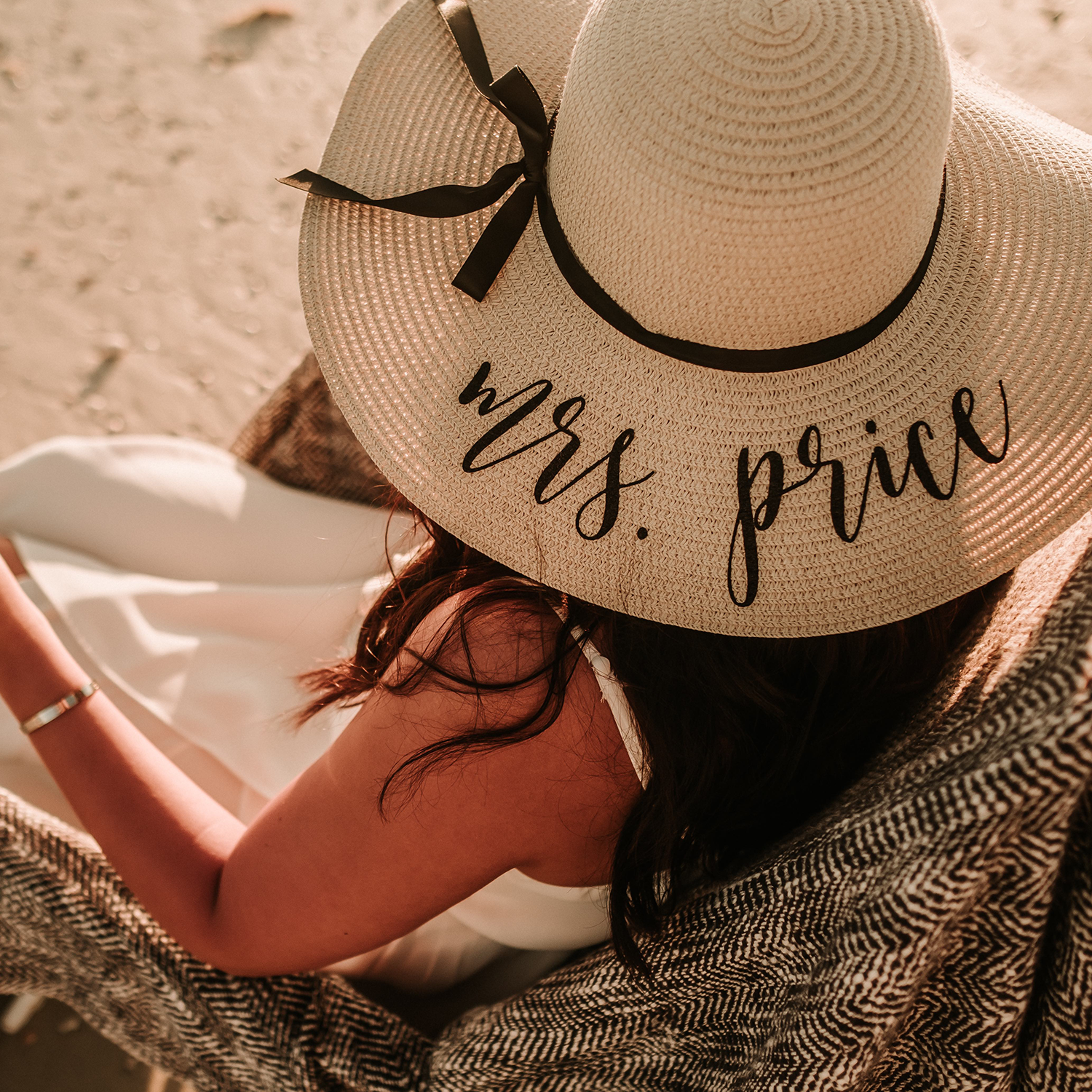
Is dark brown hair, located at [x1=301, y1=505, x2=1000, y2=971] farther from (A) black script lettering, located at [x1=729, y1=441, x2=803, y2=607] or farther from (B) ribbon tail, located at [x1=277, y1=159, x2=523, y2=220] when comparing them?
(B) ribbon tail, located at [x1=277, y1=159, x2=523, y2=220]

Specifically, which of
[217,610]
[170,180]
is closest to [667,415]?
[217,610]

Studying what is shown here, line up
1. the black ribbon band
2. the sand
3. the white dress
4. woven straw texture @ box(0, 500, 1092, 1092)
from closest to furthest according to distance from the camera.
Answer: woven straw texture @ box(0, 500, 1092, 1092) < the black ribbon band < the white dress < the sand

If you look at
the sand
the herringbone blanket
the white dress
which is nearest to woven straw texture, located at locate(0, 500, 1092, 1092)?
the herringbone blanket

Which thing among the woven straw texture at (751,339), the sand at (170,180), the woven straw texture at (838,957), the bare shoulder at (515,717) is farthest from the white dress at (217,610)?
the sand at (170,180)

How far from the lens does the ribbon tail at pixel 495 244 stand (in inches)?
28.1

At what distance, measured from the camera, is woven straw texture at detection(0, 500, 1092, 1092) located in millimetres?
555

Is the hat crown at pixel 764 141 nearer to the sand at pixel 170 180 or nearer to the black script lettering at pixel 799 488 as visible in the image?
the black script lettering at pixel 799 488

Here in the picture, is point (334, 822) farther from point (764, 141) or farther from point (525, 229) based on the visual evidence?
point (764, 141)

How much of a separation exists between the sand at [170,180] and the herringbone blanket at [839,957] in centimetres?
154

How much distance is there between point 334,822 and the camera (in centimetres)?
80

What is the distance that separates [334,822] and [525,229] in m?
0.57

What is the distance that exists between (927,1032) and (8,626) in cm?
104

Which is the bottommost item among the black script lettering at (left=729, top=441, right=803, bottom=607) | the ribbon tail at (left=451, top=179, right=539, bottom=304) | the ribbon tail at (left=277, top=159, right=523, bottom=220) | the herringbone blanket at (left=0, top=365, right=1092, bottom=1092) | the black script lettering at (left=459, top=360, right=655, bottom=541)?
the herringbone blanket at (left=0, top=365, right=1092, bottom=1092)

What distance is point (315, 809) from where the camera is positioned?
0.81 meters
